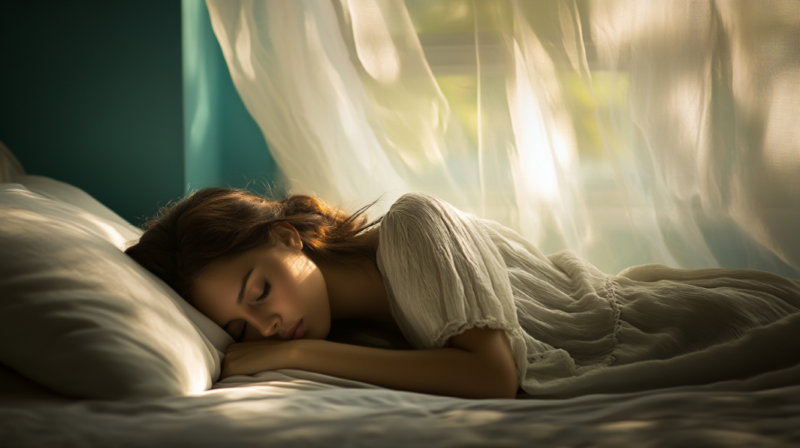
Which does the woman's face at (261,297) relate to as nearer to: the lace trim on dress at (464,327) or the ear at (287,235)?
the ear at (287,235)

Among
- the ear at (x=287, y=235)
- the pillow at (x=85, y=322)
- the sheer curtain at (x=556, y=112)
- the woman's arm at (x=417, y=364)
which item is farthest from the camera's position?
the sheer curtain at (x=556, y=112)

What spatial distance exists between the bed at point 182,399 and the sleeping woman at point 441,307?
114 millimetres

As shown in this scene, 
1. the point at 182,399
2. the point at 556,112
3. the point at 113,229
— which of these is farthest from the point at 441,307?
the point at 556,112

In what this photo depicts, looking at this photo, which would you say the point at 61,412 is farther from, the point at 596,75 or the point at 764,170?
the point at 764,170

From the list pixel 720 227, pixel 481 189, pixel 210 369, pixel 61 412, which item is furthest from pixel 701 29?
pixel 61 412

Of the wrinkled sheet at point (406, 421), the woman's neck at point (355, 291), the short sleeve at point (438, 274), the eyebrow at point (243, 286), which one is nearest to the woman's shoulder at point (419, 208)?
the short sleeve at point (438, 274)

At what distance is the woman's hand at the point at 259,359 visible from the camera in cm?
80

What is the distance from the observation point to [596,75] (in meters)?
1.40

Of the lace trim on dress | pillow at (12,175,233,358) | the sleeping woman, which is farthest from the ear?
the lace trim on dress

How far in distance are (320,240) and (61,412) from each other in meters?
0.61

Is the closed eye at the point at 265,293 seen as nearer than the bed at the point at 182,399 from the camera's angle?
No

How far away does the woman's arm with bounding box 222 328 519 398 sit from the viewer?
78 centimetres

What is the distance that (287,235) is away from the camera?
1018 millimetres

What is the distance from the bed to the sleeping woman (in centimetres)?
11
